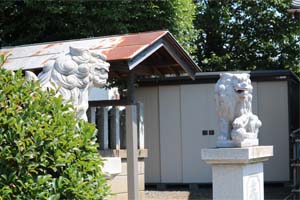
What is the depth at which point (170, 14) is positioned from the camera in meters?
13.1

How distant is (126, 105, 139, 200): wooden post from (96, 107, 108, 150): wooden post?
0.93 metres

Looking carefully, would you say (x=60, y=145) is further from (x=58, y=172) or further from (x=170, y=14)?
(x=170, y=14)

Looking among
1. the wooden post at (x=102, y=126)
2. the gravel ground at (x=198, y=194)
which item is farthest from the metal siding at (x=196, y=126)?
the wooden post at (x=102, y=126)

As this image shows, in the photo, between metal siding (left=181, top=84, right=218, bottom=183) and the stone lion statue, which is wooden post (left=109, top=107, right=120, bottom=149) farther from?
metal siding (left=181, top=84, right=218, bottom=183)

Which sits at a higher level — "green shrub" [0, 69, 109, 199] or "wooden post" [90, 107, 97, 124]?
"wooden post" [90, 107, 97, 124]

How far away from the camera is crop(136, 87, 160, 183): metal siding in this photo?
14109 mm

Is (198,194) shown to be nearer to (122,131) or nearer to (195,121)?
(195,121)

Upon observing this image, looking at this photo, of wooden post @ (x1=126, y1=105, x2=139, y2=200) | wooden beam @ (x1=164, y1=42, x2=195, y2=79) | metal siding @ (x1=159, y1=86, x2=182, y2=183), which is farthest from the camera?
metal siding @ (x1=159, y1=86, x2=182, y2=183)

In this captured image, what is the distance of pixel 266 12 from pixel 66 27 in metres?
9.53

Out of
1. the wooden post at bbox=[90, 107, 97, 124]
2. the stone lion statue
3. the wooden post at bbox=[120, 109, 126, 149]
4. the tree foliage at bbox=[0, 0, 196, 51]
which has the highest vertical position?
the tree foliage at bbox=[0, 0, 196, 51]

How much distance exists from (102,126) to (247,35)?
1272cm

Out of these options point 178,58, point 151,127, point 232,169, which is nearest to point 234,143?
point 232,169

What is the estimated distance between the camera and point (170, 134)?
46.2 feet

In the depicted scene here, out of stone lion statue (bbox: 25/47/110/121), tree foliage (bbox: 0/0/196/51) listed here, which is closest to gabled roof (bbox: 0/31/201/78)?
stone lion statue (bbox: 25/47/110/121)
